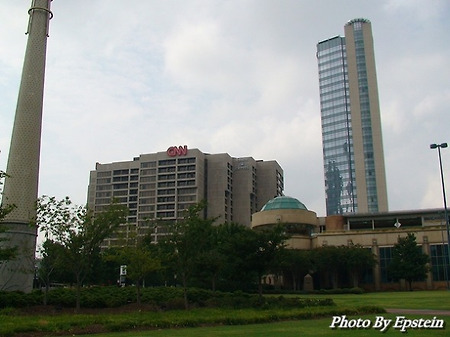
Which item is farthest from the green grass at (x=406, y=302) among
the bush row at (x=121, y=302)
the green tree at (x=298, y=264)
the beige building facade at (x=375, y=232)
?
the beige building facade at (x=375, y=232)

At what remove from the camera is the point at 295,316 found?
77.1 feet

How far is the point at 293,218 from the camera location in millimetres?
86938

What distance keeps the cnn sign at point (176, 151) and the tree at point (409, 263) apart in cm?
9059

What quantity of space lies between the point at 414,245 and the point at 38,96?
5661 cm

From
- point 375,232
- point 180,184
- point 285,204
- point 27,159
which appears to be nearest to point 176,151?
point 180,184

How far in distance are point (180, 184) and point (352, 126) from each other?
198ft

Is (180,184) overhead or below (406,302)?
overhead

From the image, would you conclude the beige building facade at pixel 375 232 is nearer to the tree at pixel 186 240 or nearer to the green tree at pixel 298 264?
the green tree at pixel 298 264

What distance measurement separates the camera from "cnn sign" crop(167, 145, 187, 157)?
15175cm

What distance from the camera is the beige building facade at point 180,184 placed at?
150 meters

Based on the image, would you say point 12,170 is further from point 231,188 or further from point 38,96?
point 231,188

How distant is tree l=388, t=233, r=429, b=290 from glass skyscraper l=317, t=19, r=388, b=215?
79989 millimetres

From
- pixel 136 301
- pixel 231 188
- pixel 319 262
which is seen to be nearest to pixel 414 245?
pixel 319 262

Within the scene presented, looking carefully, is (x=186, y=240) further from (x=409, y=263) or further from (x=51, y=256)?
(x=409, y=263)
